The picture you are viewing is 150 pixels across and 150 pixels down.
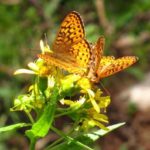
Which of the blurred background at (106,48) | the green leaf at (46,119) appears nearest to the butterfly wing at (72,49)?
the green leaf at (46,119)

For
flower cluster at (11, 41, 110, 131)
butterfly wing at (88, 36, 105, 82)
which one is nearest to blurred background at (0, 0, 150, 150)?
flower cluster at (11, 41, 110, 131)

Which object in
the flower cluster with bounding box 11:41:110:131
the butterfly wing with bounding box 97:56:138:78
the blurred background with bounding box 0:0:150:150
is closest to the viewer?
the butterfly wing with bounding box 97:56:138:78

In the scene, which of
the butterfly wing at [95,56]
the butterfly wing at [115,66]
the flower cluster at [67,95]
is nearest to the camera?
the butterfly wing at [115,66]

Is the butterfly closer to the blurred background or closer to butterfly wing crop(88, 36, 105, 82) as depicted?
butterfly wing crop(88, 36, 105, 82)

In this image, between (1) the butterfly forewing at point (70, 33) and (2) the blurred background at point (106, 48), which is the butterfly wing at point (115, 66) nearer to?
(1) the butterfly forewing at point (70, 33)

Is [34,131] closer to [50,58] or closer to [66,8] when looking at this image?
[50,58]

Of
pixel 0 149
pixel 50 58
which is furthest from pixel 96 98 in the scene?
pixel 0 149

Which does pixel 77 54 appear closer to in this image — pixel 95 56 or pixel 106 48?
pixel 95 56

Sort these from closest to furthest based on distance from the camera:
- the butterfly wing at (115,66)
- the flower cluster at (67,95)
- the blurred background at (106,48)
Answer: the butterfly wing at (115,66), the flower cluster at (67,95), the blurred background at (106,48)
